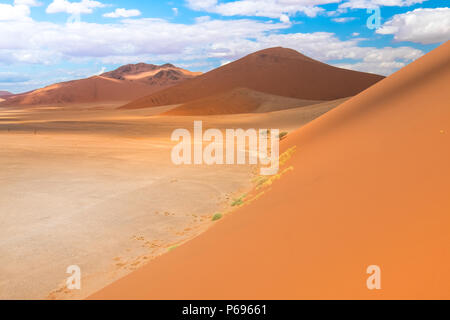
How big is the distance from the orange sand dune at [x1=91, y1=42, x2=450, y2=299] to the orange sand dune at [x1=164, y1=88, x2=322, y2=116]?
4329 centimetres

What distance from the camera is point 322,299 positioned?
323cm

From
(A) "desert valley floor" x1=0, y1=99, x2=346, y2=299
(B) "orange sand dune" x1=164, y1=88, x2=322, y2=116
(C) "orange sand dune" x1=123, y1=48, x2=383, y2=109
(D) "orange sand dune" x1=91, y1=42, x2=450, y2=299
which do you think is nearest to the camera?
(D) "orange sand dune" x1=91, y1=42, x2=450, y2=299

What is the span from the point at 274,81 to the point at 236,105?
28667mm

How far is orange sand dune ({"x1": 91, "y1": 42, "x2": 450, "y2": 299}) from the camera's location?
3309 millimetres

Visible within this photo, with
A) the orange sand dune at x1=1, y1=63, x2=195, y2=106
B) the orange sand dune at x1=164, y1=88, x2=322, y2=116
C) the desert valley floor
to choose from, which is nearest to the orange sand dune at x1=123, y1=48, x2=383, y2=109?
the orange sand dune at x1=164, y1=88, x2=322, y2=116

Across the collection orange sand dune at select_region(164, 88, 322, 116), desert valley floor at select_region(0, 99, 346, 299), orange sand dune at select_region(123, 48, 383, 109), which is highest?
orange sand dune at select_region(123, 48, 383, 109)

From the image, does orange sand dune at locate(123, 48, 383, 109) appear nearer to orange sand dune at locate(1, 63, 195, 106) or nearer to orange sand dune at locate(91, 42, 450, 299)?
orange sand dune at locate(1, 63, 195, 106)

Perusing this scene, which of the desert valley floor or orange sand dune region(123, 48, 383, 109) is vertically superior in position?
orange sand dune region(123, 48, 383, 109)

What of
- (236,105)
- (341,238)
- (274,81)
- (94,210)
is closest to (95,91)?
(274,81)

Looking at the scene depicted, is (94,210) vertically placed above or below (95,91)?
below

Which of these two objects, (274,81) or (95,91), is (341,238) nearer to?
(274,81)

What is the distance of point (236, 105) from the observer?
5234cm

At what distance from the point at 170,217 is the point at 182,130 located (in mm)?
22451

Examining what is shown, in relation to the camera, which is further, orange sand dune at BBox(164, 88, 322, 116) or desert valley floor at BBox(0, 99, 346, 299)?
orange sand dune at BBox(164, 88, 322, 116)
